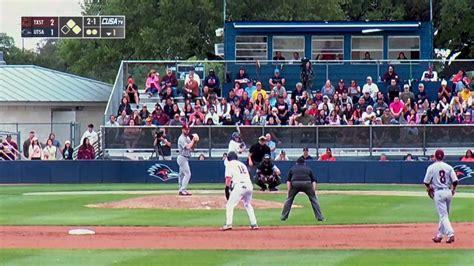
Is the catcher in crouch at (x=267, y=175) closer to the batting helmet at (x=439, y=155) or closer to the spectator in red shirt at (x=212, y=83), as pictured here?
the spectator in red shirt at (x=212, y=83)

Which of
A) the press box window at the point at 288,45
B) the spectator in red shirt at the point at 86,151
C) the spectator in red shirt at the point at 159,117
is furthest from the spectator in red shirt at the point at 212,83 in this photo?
the spectator in red shirt at the point at 86,151

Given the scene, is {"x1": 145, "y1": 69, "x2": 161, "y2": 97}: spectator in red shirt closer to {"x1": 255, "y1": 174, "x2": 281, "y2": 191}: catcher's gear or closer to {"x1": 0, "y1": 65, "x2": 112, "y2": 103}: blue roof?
{"x1": 0, "y1": 65, "x2": 112, "y2": 103}: blue roof

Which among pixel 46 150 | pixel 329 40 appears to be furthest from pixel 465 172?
pixel 46 150

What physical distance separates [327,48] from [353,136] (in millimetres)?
9475

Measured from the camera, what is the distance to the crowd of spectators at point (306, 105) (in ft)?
129

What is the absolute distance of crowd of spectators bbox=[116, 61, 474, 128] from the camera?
39375 millimetres

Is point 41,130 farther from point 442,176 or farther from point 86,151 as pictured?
point 442,176

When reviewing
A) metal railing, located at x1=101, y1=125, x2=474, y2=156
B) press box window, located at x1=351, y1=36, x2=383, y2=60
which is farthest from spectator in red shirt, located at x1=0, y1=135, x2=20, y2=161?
press box window, located at x1=351, y1=36, x2=383, y2=60

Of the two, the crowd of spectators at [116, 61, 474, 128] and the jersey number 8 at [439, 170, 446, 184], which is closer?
the jersey number 8 at [439, 170, 446, 184]

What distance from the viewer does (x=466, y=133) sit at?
126ft

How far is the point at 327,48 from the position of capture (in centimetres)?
4731

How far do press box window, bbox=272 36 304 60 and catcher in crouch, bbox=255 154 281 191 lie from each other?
14.1 m

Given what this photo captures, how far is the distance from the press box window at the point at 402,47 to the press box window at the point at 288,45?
12.6 feet

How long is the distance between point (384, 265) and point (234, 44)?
1211 inches
